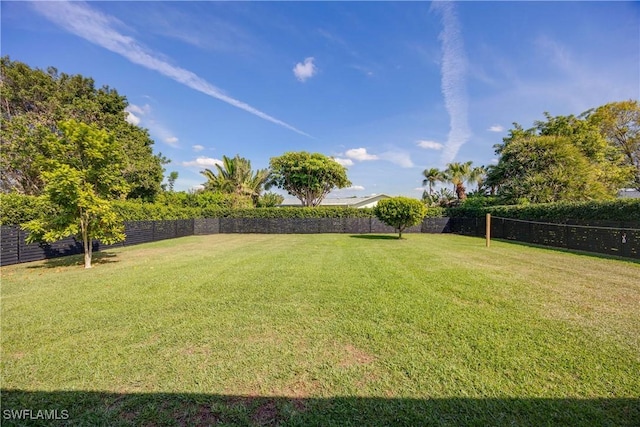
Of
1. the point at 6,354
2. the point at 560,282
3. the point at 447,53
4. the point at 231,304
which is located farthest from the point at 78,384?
the point at 447,53

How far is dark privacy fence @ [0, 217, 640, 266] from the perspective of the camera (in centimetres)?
866

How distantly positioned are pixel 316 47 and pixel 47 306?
40.7 ft

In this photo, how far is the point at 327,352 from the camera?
2.80 meters

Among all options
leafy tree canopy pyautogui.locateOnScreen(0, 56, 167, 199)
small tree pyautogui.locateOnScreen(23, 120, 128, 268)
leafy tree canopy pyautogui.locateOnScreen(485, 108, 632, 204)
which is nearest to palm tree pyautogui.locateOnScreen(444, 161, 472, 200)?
leafy tree canopy pyautogui.locateOnScreen(485, 108, 632, 204)

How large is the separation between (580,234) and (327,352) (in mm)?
12586

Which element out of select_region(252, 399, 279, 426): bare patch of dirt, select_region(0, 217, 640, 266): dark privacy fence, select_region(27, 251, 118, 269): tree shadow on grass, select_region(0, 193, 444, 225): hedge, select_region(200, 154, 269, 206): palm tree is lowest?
select_region(27, 251, 118, 269): tree shadow on grass

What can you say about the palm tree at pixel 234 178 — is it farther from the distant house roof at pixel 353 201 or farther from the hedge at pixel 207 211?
the distant house roof at pixel 353 201

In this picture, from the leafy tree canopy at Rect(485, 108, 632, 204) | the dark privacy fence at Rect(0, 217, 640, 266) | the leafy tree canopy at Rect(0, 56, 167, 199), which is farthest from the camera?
the leafy tree canopy at Rect(485, 108, 632, 204)

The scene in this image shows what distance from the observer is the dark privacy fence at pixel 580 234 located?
8.70 meters

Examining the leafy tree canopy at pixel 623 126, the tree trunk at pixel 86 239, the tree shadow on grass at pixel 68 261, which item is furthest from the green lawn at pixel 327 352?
the leafy tree canopy at pixel 623 126

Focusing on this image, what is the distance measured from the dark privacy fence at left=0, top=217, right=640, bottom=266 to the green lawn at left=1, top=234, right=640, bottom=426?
14.9 ft

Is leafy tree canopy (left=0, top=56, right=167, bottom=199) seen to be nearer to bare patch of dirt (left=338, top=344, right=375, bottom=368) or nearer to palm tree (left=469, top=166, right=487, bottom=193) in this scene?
bare patch of dirt (left=338, top=344, right=375, bottom=368)

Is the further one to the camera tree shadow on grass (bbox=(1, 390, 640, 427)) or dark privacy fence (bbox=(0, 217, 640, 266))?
dark privacy fence (bbox=(0, 217, 640, 266))

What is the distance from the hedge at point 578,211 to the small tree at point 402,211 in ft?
15.7
